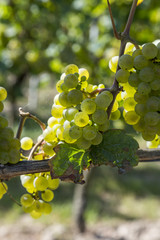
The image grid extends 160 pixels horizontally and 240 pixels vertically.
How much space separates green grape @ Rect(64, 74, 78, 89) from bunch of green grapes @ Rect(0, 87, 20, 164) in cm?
15

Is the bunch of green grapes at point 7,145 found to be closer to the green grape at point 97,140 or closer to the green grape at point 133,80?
the green grape at point 97,140

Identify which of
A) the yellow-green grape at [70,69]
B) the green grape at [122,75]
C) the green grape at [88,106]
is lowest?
the green grape at [88,106]

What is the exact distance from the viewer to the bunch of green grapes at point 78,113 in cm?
59

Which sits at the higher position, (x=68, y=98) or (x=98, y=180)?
(x=68, y=98)

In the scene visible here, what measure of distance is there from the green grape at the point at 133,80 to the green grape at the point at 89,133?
0.41 ft

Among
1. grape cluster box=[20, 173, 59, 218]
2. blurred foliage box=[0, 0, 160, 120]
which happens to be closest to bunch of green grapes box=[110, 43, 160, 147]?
grape cluster box=[20, 173, 59, 218]

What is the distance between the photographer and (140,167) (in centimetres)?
414

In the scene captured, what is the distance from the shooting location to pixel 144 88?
589mm

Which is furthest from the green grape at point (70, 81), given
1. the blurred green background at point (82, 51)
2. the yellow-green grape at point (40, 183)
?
the blurred green background at point (82, 51)

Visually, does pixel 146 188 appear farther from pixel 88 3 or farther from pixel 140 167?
pixel 88 3

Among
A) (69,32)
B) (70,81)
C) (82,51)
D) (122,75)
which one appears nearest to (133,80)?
(122,75)

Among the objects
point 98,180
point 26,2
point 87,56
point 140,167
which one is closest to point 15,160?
point 87,56

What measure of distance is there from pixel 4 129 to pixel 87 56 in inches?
73.8

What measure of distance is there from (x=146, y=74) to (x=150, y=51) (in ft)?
0.15
